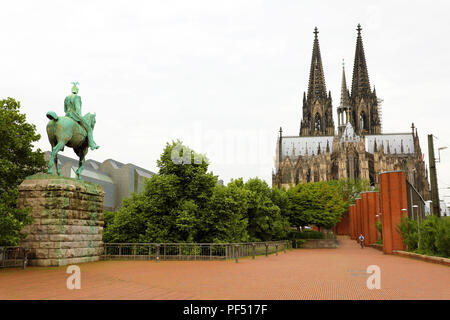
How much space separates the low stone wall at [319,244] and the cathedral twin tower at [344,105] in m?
81.3

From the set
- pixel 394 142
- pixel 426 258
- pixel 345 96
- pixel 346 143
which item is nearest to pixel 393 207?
pixel 426 258

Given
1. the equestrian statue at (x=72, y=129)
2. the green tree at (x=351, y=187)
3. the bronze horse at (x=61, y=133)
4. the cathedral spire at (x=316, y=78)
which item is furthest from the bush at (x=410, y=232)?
the cathedral spire at (x=316, y=78)

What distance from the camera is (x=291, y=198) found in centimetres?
5294

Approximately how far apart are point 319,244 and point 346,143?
66.0 m

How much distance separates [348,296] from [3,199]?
13.1 meters

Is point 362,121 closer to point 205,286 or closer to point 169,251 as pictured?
point 169,251

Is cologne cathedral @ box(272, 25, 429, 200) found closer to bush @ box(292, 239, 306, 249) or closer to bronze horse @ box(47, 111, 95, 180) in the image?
bush @ box(292, 239, 306, 249)

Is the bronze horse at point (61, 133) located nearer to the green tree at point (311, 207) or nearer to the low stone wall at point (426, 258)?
the low stone wall at point (426, 258)

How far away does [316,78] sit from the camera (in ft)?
424

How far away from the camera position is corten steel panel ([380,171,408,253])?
29.9 m

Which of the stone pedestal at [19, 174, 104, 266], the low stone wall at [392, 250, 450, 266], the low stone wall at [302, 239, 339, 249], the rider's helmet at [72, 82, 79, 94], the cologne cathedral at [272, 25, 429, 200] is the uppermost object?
the cologne cathedral at [272, 25, 429, 200]

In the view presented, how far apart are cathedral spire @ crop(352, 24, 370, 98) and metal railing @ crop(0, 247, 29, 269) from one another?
124726 millimetres

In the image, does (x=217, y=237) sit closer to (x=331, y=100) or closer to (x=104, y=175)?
(x=104, y=175)

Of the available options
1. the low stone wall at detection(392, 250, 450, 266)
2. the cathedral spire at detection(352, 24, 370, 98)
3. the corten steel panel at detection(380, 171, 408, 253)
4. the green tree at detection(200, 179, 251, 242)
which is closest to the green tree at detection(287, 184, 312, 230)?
→ the corten steel panel at detection(380, 171, 408, 253)
